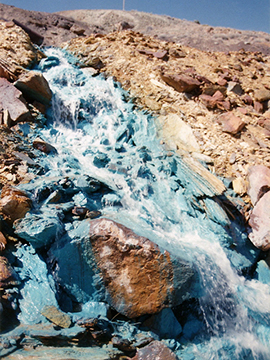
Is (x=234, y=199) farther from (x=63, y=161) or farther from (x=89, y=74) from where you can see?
(x=89, y=74)

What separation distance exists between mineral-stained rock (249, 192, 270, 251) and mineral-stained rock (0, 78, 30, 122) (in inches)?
200

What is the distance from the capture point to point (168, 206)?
186 inches

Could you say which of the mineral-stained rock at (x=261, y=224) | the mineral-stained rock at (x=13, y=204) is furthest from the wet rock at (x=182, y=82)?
the mineral-stained rock at (x=13, y=204)

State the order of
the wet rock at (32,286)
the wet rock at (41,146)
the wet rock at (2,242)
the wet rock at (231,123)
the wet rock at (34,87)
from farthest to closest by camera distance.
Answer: the wet rock at (231,123) → the wet rock at (34,87) → the wet rock at (41,146) → the wet rock at (2,242) → the wet rock at (32,286)

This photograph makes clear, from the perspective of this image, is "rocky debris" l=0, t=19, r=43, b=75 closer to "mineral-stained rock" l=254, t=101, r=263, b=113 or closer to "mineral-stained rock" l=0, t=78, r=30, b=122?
"mineral-stained rock" l=0, t=78, r=30, b=122

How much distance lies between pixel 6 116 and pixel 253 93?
6.71 metres

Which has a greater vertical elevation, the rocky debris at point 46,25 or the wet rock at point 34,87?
the rocky debris at point 46,25

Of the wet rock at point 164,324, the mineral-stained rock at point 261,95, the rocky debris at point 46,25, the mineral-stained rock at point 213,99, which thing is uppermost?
the rocky debris at point 46,25

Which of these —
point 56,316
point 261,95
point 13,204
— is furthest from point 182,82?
point 56,316

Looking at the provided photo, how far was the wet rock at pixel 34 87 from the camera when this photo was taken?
20.2 feet

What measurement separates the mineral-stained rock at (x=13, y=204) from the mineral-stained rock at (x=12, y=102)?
272 centimetres

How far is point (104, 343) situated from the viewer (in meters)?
2.81

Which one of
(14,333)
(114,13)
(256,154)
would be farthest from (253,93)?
(114,13)

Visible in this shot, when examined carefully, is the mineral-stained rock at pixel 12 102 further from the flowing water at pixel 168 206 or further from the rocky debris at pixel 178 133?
the rocky debris at pixel 178 133
